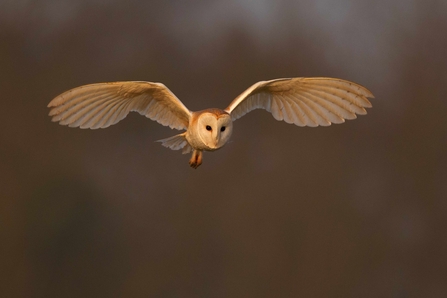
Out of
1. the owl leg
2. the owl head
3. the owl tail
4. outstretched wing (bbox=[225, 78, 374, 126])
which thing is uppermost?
outstretched wing (bbox=[225, 78, 374, 126])

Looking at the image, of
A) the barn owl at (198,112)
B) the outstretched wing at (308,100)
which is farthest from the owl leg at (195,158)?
the outstretched wing at (308,100)

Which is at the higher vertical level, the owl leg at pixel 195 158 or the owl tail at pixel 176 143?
the owl tail at pixel 176 143

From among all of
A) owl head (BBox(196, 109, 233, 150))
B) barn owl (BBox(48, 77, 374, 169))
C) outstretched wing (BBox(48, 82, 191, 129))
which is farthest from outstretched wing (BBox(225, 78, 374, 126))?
outstretched wing (BBox(48, 82, 191, 129))

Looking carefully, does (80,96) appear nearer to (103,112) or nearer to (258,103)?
(103,112)

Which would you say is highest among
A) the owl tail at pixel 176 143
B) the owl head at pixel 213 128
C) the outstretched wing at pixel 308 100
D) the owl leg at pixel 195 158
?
the outstretched wing at pixel 308 100

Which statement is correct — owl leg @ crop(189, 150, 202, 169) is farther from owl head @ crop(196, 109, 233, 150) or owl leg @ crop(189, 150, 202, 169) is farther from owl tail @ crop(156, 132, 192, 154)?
owl head @ crop(196, 109, 233, 150)

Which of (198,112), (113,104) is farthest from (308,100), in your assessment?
(113,104)

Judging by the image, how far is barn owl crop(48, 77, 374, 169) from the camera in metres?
3.00

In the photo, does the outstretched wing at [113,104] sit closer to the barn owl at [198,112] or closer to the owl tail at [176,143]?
the barn owl at [198,112]

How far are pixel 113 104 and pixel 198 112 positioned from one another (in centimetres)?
48

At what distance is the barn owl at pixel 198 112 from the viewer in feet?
9.83

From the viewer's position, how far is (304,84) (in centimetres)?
323

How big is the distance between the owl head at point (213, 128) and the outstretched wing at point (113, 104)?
0.94 ft

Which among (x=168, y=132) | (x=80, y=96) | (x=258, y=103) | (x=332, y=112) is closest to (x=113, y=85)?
(x=80, y=96)
